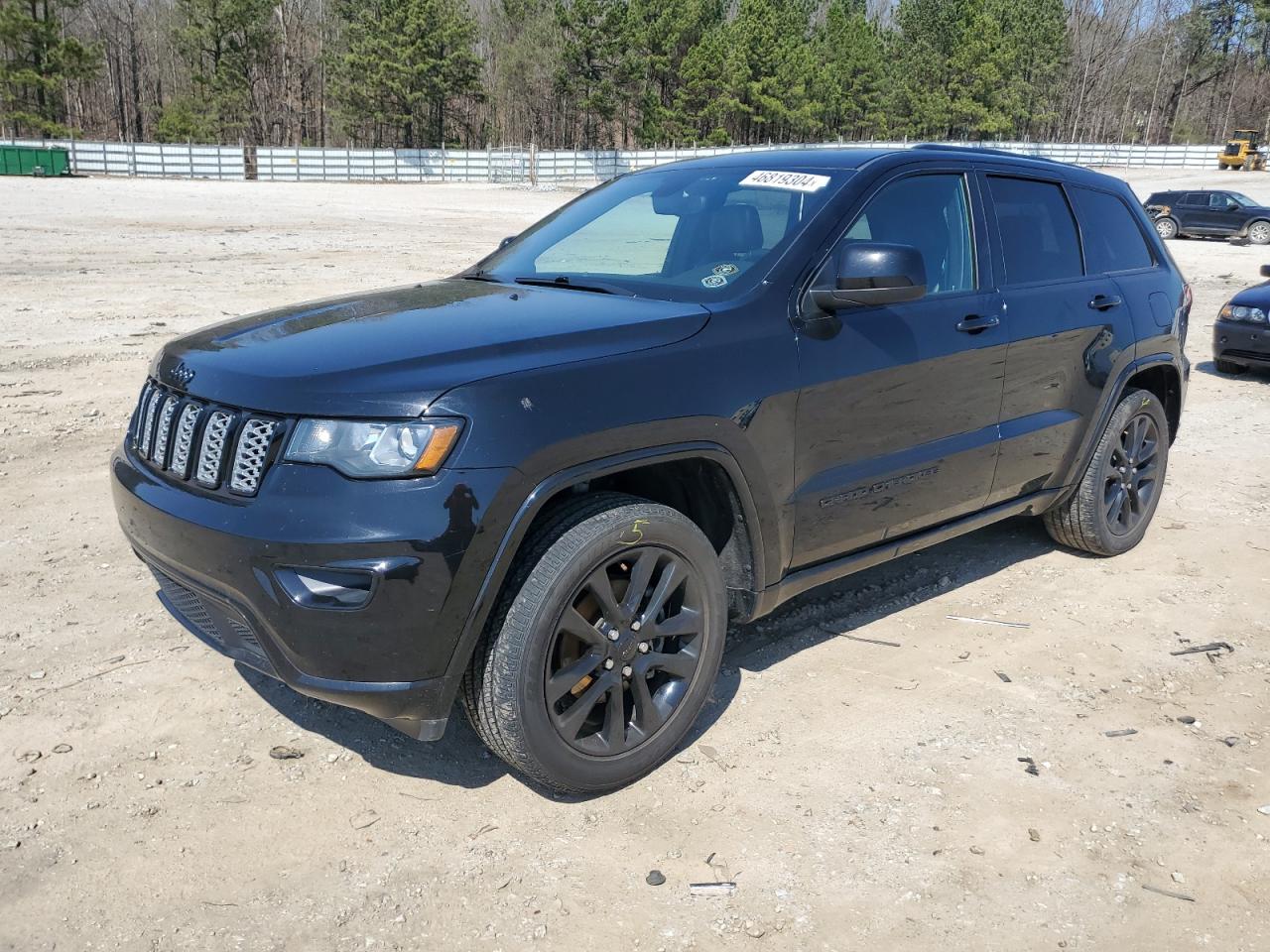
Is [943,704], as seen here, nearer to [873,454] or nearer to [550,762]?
A: [873,454]

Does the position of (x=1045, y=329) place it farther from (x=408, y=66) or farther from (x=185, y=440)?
Answer: (x=408, y=66)

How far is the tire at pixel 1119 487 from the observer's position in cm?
491

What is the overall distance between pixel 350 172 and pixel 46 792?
5313 centimetres

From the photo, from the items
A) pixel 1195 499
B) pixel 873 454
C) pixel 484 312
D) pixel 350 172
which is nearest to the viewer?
pixel 484 312

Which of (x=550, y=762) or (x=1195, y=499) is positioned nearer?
(x=550, y=762)

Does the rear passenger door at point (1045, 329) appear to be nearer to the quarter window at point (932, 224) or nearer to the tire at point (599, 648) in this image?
the quarter window at point (932, 224)

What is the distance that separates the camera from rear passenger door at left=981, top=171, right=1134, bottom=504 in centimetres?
421

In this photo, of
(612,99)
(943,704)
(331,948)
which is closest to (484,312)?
(331,948)

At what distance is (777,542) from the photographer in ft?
11.1

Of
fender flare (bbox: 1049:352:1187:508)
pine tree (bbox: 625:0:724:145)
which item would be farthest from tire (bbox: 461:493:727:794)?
pine tree (bbox: 625:0:724:145)

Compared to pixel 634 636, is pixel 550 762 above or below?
Result: below

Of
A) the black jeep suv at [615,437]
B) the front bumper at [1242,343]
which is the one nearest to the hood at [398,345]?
the black jeep suv at [615,437]

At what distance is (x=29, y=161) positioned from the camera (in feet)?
145

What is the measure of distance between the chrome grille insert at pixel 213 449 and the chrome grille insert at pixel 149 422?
0.37 m
